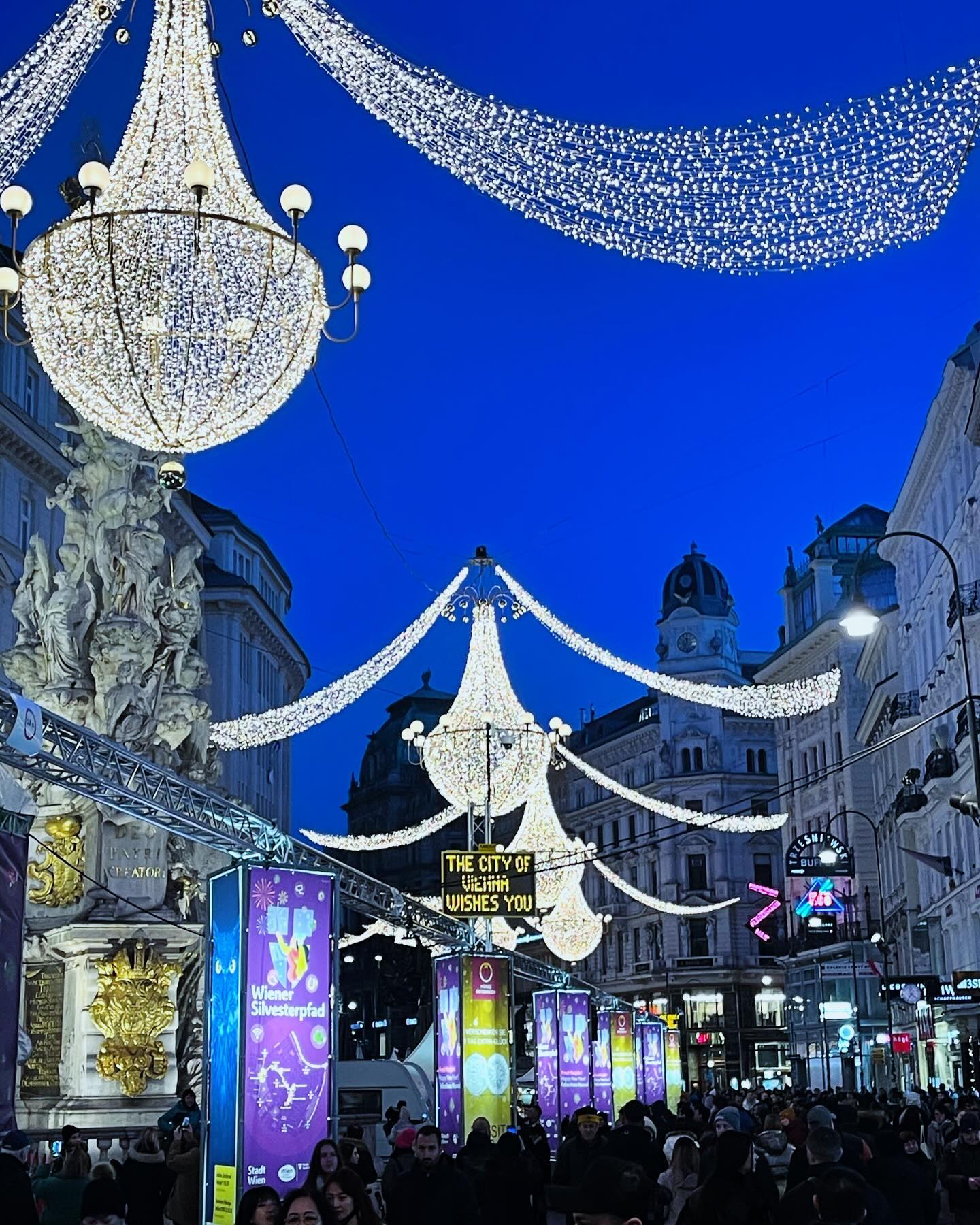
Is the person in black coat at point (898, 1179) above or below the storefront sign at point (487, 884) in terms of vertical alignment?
below

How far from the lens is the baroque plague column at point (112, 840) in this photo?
27.3 meters

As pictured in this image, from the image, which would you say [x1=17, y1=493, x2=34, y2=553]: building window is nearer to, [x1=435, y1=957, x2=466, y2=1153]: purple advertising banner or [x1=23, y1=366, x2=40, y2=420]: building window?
[x1=23, y1=366, x2=40, y2=420]: building window

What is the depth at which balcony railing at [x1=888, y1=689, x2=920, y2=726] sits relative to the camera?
52.1 m

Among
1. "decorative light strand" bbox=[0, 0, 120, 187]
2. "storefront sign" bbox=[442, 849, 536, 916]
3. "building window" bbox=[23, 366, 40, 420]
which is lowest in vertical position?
"storefront sign" bbox=[442, 849, 536, 916]

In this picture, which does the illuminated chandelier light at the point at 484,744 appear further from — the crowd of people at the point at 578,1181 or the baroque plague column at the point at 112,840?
the crowd of people at the point at 578,1181

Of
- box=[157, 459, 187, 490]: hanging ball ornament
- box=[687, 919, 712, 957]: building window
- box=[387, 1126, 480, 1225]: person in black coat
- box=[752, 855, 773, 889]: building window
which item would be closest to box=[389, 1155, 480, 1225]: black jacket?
box=[387, 1126, 480, 1225]: person in black coat

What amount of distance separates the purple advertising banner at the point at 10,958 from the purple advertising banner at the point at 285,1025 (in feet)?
13.5

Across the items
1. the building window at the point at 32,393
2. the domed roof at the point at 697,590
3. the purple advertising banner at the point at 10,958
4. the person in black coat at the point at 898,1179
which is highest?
the domed roof at the point at 697,590

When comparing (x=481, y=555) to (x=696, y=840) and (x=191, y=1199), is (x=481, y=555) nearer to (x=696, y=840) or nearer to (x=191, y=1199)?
(x=191, y=1199)

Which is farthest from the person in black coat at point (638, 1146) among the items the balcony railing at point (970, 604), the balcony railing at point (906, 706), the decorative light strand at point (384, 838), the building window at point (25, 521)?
the balcony railing at point (906, 706)

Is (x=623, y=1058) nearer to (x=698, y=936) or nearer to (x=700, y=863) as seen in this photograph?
(x=698, y=936)

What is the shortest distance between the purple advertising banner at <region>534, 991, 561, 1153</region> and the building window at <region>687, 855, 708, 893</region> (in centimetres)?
5676

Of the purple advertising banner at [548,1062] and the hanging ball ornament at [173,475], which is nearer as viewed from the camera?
the hanging ball ornament at [173,475]

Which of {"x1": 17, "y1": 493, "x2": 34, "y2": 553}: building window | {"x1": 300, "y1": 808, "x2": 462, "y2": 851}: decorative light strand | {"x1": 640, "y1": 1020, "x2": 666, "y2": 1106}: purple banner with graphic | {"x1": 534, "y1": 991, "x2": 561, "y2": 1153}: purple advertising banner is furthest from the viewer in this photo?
{"x1": 17, "y1": 493, "x2": 34, "y2": 553}: building window
